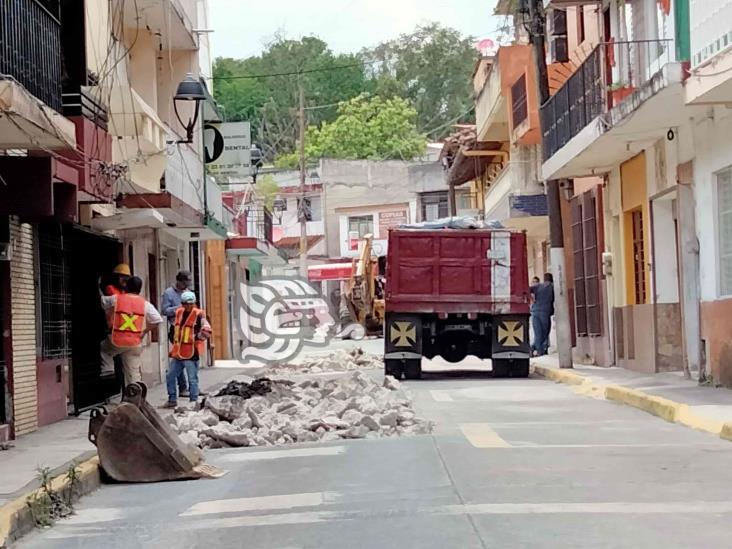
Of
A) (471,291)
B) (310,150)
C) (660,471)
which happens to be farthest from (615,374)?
(310,150)

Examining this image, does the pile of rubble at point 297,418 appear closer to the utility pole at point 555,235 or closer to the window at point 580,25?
the utility pole at point 555,235

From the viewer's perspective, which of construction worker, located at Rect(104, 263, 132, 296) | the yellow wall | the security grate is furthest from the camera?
the yellow wall

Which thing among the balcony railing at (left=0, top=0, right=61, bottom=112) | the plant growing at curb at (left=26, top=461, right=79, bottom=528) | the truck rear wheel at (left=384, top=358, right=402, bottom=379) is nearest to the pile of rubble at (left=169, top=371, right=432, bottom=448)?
the plant growing at curb at (left=26, top=461, right=79, bottom=528)

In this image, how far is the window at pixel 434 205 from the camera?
63188 millimetres

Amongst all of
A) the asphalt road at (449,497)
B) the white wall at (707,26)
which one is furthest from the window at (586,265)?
the asphalt road at (449,497)

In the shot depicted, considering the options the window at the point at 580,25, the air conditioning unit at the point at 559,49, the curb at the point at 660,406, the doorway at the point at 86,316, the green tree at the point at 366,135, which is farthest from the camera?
the green tree at the point at 366,135

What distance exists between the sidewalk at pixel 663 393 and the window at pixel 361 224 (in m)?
44.6

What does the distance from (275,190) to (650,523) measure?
60.9 meters

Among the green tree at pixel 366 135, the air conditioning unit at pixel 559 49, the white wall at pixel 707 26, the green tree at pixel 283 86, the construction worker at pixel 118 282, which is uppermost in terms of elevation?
the green tree at pixel 283 86

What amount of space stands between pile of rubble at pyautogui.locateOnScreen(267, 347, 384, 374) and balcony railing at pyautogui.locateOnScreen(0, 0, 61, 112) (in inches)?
503

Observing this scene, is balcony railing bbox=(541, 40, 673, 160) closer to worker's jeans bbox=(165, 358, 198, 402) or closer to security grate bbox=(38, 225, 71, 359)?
worker's jeans bbox=(165, 358, 198, 402)

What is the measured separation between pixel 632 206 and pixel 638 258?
3.25 feet

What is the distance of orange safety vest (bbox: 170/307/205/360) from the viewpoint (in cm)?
1634

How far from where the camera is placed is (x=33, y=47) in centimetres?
1202
